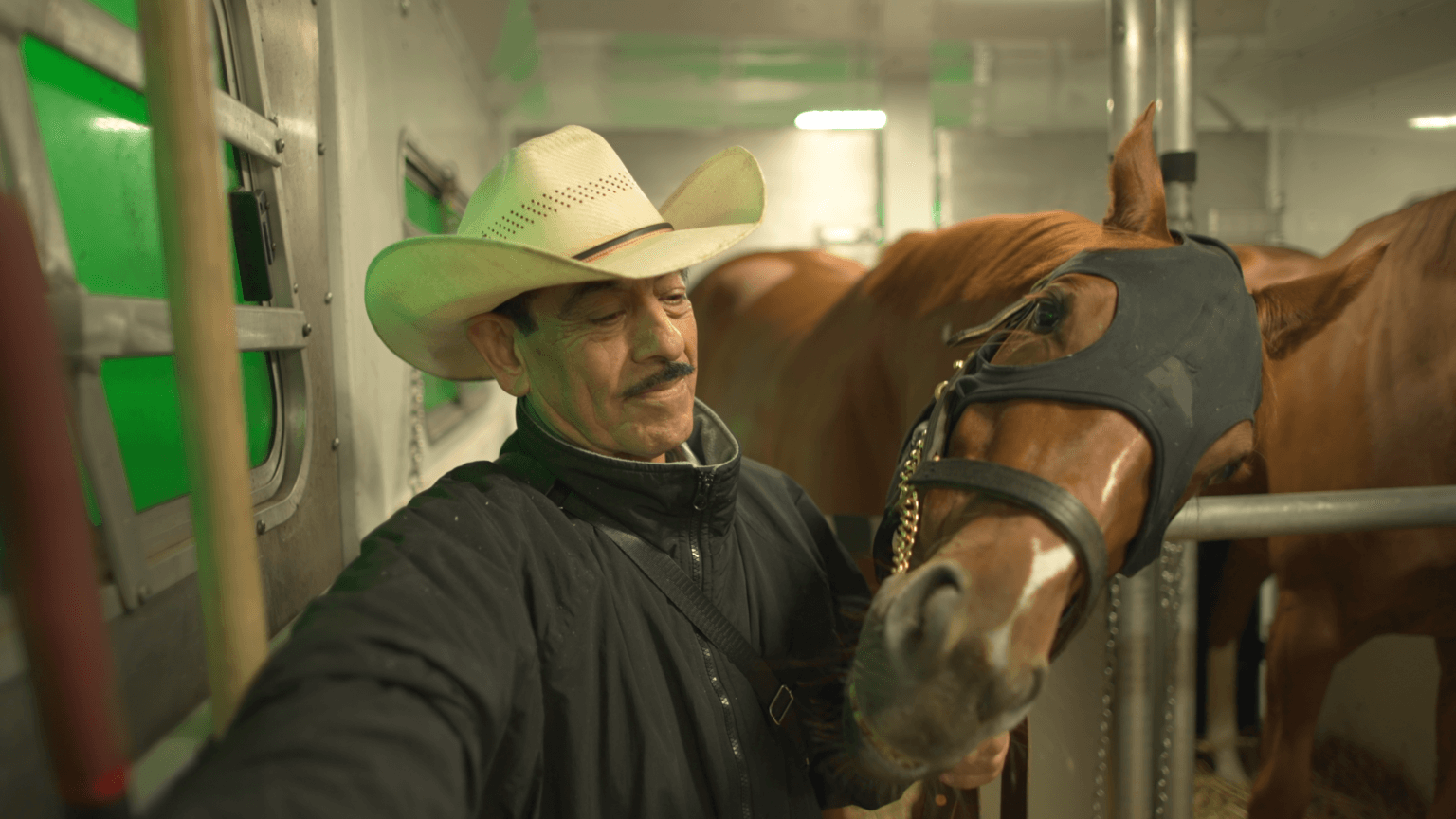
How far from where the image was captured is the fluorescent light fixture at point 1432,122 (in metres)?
3.12

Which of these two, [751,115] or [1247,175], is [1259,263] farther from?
[751,115]

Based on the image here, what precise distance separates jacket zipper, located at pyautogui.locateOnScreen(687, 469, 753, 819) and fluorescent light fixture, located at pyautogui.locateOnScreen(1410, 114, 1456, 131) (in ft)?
13.6

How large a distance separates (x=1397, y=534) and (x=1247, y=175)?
148 inches

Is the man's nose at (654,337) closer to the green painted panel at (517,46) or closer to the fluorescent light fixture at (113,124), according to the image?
the fluorescent light fixture at (113,124)

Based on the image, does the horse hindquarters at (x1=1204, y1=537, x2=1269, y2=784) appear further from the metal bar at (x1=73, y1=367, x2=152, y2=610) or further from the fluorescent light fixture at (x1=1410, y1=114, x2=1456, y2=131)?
the metal bar at (x1=73, y1=367, x2=152, y2=610)

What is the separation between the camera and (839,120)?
464 cm

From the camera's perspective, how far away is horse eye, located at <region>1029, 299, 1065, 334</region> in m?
0.79

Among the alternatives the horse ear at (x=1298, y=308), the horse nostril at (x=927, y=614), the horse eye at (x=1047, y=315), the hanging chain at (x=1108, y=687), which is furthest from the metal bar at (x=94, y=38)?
the hanging chain at (x=1108, y=687)

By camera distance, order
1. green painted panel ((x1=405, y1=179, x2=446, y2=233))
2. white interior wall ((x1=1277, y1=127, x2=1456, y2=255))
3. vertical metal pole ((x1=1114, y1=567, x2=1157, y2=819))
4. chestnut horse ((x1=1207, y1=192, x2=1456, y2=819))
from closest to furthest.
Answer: vertical metal pole ((x1=1114, y1=567, x2=1157, y2=819)) < chestnut horse ((x1=1207, y1=192, x2=1456, y2=819)) < green painted panel ((x1=405, y1=179, x2=446, y2=233)) < white interior wall ((x1=1277, y1=127, x2=1456, y2=255))

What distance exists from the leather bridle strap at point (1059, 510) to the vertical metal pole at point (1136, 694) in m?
0.50

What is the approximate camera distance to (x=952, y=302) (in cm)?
143

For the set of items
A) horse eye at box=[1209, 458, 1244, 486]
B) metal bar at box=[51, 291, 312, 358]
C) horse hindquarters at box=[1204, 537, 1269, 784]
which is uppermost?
metal bar at box=[51, 291, 312, 358]

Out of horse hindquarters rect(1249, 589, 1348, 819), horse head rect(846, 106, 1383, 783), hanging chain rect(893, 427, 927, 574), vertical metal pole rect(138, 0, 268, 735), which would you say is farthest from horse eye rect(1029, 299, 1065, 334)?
horse hindquarters rect(1249, 589, 1348, 819)

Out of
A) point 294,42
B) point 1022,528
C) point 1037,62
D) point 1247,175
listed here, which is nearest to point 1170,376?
point 1022,528
